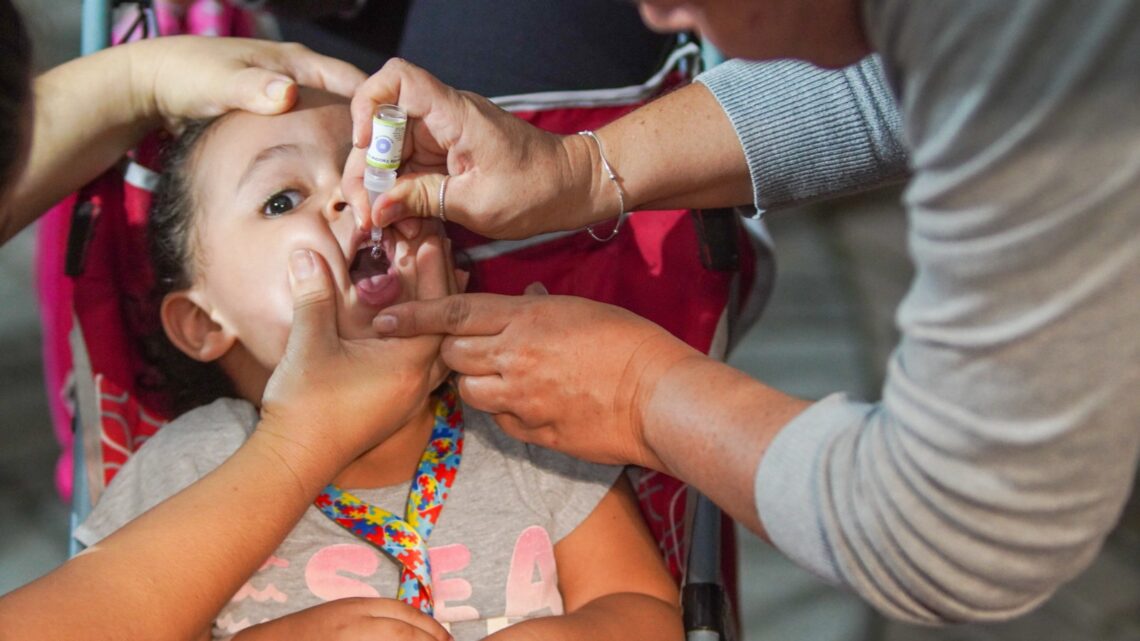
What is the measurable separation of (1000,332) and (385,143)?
77cm

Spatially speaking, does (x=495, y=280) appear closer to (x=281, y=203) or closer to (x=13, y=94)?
(x=281, y=203)

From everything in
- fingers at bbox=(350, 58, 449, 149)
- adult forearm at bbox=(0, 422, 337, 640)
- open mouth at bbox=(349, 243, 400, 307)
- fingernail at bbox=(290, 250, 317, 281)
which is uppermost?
fingers at bbox=(350, 58, 449, 149)

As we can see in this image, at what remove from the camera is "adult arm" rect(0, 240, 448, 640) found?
1148 mm

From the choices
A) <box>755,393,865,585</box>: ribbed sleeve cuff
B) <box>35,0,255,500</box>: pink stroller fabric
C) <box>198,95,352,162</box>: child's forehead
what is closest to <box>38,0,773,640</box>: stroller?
<box>35,0,255,500</box>: pink stroller fabric

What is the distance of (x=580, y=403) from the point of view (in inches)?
51.3

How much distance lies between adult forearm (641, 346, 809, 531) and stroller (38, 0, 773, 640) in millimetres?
379

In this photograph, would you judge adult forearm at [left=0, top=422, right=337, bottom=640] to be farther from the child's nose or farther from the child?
the child's nose

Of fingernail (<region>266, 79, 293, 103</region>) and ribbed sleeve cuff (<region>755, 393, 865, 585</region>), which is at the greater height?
fingernail (<region>266, 79, 293, 103</region>)

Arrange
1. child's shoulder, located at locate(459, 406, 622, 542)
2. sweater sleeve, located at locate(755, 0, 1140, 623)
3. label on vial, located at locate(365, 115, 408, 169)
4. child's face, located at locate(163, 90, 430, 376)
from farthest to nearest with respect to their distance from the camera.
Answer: child's shoulder, located at locate(459, 406, 622, 542) < child's face, located at locate(163, 90, 430, 376) < label on vial, located at locate(365, 115, 408, 169) < sweater sleeve, located at locate(755, 0, 1140, 623)

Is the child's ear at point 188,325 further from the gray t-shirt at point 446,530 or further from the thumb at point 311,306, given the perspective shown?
the thumb at point 311,306

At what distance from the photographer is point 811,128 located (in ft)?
5.08

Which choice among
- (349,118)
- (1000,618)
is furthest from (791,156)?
(1000,618)

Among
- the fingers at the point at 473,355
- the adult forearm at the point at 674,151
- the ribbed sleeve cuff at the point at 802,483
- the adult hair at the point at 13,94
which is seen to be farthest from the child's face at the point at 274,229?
the ribbed sleeve cuff at the point at 802,483

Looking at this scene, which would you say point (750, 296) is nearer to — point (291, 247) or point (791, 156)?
point (791, 156)
